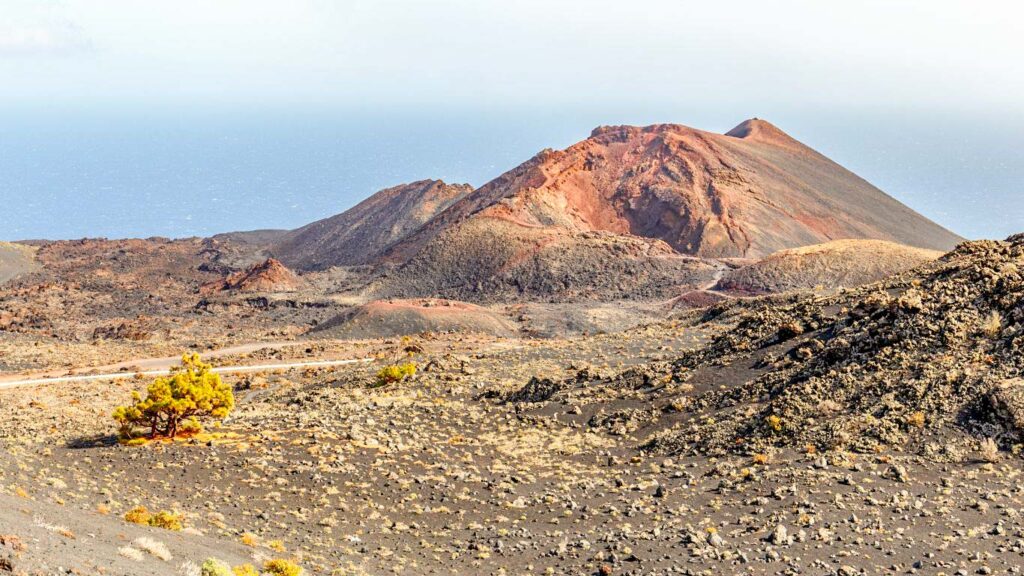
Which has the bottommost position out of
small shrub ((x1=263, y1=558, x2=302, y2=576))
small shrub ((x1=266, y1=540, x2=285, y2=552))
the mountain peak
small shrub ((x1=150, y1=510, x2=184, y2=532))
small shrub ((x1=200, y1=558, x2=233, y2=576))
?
small shrub ((x1=266, y1=540, x2=285, y2=552))

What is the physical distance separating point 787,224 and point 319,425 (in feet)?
211

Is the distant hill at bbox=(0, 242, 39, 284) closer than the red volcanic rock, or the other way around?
the red volcanic rock

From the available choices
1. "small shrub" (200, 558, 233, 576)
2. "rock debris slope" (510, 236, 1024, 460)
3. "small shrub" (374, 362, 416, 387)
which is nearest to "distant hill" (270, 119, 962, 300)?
"small shrub" (374, 362, 416, 387)

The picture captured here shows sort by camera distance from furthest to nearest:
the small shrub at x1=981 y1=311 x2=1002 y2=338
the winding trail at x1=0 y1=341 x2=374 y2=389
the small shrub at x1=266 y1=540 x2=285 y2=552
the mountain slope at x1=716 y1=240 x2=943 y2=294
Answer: the mountain slope at x1=716 y1=240 x2=943 y2=294, the winding trail at x1=0 y1=341 x2=374 y2=389, the small shrub at x1=981 y1=311 x2=1002 y2=338, the small shrub at x1=266 y1=540 x2=285 y2=552

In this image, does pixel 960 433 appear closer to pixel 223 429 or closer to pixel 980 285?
pixel 980 285

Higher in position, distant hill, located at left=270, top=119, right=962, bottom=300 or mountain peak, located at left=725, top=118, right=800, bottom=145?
mountain peak, located at left=725, top=118, right=800, bottom=145

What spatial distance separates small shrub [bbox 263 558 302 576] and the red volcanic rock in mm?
63791

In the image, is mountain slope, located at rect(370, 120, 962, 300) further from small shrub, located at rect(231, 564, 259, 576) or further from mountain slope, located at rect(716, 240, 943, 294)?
small shrub, located at rect(231, 564, 259, 576)

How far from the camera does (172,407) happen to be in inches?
856

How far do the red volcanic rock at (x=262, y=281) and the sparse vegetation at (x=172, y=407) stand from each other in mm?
53847

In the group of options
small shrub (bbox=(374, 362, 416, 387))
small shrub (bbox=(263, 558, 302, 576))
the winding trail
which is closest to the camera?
small shrub (bbox=(263, 558, 302, 576))

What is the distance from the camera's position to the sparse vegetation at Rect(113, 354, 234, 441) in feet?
71.2

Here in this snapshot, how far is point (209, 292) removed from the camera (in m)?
78.8

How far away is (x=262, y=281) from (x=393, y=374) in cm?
5020
